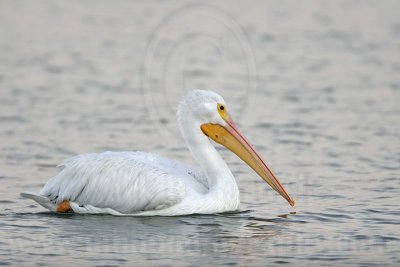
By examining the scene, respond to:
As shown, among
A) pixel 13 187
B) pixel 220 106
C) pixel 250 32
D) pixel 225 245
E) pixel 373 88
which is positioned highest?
pixel 250 32

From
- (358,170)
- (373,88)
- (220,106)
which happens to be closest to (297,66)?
(373,88)

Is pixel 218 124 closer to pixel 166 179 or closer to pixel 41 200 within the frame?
pixel 166 179

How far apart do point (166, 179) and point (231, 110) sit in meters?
4.82

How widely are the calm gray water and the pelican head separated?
1.13 feet

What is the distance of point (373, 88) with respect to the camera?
14789 millimetres

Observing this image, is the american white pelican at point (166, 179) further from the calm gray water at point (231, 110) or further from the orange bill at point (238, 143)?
the calm gray water at point (231, 110)

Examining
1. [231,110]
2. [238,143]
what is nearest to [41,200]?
[238,143]

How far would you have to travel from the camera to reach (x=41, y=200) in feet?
30.3

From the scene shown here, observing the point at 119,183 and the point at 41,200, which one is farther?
the point at 41,200

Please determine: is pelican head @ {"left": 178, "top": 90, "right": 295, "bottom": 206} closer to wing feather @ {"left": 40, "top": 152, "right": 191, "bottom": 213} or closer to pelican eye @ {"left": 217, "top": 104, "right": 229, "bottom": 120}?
pelican eye @ {"left": 217, "top": 104, "right": 229, "bottom": 120}

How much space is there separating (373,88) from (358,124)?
2028 mm

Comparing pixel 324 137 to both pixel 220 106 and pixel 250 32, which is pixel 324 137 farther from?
pixel 250 32

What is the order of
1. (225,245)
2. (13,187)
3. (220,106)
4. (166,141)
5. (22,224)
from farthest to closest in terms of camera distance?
(166,141), (13,187), (220,106), (22,224), (225,245)

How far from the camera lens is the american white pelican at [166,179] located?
9008mm
